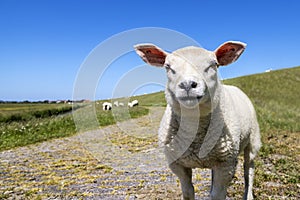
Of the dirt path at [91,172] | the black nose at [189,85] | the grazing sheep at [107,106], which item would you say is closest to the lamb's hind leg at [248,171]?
Result: the dirt path at [91,172]

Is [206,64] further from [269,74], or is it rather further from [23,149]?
[269,74]

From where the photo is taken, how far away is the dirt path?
605 cm

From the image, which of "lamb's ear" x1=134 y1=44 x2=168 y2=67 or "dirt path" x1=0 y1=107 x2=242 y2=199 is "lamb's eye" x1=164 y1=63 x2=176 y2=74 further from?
"dirt path" x1=0 y1=107 x2=242 y2=199

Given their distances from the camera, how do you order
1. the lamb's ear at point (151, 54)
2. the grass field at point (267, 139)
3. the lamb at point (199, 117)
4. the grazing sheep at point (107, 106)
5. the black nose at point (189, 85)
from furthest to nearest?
the grazing sheep at point (107, 106) < the grass field at point (267, 139) < the lamb's ear at point (151, 54) < the lamb at point (199, 117) < the black nose at point (189, 85)

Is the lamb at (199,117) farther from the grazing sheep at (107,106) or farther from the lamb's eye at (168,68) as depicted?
the grazing sheep at (107,106)

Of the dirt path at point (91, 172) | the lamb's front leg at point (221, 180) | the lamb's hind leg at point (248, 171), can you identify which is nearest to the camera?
the lamb's front leg at point (221, 180)

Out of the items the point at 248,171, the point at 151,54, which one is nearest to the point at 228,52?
the point at 151,54

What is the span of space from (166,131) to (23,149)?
889cm

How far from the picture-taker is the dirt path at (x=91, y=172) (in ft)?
19.8

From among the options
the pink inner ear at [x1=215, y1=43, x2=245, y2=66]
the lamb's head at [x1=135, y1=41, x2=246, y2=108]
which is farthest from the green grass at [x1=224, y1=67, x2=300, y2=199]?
the lamb's head at [x1=135, y1=41, x2=246, y2=108]

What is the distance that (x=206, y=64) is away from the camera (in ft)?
12.3

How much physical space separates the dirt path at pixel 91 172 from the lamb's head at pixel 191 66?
261cm

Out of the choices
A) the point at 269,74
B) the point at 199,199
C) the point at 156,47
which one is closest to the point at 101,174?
the point at 199,199

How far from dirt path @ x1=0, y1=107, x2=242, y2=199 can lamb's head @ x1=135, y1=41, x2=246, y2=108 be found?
2.61 m
